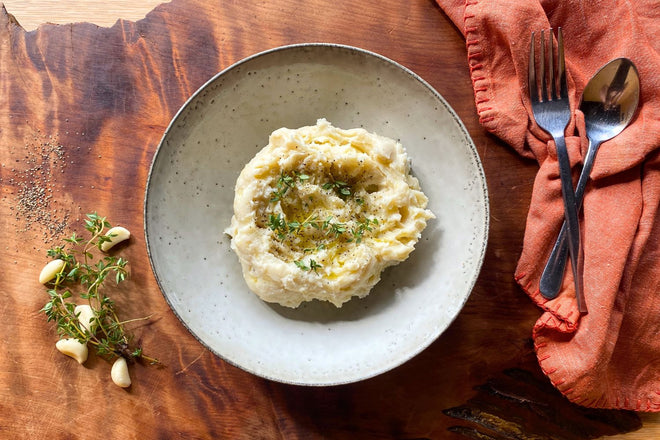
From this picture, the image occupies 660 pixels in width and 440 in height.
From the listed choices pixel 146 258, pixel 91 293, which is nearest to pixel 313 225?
pixel 146 258

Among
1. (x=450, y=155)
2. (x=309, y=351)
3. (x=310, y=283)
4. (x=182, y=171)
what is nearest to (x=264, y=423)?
(x=309, y=351)

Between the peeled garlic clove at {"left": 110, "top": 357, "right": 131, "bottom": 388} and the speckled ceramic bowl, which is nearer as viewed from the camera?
the speckled ceramic bowl

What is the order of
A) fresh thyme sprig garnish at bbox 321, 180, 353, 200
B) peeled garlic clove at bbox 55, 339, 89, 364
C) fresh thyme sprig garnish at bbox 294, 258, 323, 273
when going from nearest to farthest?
fresh thyme sprig garnish at bbox 294, 258, 323, 273, fresh thyme sprig garnish at bbox 321, 180, 353, 200, peeled garlic clove at bbox 55, 339, 89, 364

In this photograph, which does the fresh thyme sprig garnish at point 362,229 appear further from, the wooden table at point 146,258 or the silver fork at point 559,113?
the silver fork at point 559,113

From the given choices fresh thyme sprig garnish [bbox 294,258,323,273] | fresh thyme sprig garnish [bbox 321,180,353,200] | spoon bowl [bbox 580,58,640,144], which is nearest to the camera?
fresh thyme sprig garnish [bbox 294,258,323,273]

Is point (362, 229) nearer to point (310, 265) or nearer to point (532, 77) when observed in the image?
point (310, 265)

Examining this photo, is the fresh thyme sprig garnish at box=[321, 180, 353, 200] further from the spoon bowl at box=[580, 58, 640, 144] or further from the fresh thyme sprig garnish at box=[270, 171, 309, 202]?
the spoon bowl at box=[580, 58, 640, 144]

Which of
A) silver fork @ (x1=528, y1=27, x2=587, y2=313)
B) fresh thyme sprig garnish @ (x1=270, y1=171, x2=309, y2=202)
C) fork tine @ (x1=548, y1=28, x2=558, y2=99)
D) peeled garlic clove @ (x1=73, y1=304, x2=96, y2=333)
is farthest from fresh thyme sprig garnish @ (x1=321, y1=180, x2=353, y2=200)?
peeled garlic clove @ (x1=73, y1=304, x2=96, y2=333)
